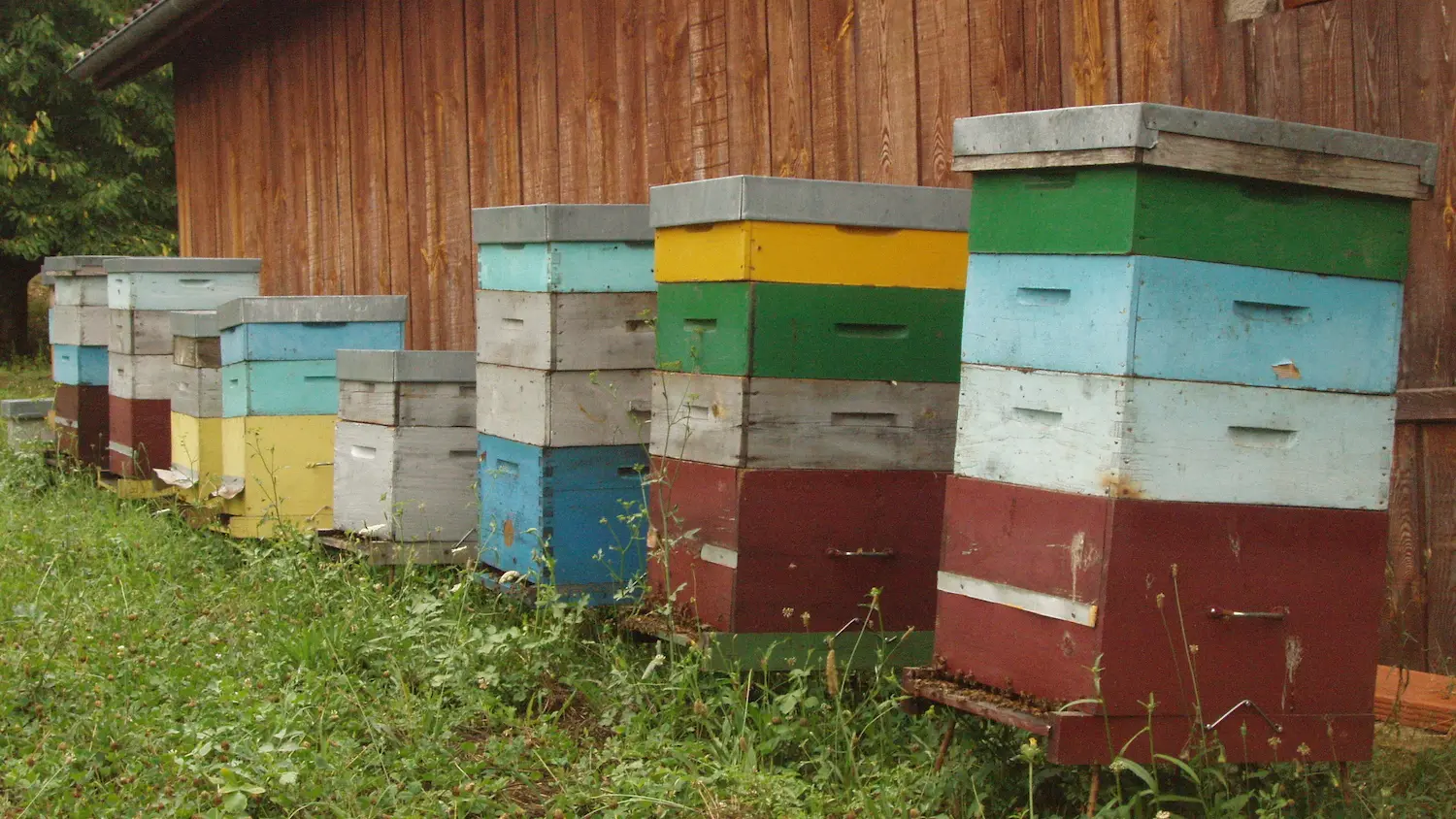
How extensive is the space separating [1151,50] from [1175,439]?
1622mm

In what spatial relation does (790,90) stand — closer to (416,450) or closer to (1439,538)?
(416,450)

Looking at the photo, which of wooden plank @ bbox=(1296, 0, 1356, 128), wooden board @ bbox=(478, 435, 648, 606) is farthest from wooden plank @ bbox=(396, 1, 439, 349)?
wooden plank @ bbox=(1296, 0, 1356, 128)

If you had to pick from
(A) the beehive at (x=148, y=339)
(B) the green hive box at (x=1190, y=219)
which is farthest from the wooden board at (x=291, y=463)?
(B) the green hive box at (x=1190, y=219)

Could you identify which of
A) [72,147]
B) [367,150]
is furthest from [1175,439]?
[72,147]

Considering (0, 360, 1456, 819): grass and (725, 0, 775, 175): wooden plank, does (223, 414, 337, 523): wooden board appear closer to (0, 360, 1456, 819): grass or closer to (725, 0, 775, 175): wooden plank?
(0, 360, 1456, 819): grass

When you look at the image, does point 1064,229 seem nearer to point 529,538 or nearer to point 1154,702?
point 1154,702

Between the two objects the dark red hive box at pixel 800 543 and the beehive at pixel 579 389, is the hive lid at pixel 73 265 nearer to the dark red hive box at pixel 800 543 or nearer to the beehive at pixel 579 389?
the beehive at pixel 579 389

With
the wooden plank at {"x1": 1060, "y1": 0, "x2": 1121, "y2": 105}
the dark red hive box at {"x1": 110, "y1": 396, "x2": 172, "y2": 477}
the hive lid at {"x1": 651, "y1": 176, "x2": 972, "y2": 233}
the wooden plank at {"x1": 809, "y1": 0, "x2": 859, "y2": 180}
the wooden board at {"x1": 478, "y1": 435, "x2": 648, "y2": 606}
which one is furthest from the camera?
the dark red hive box at {"x1": 110, "y1": 396, "x2": 172, "y2": 477}

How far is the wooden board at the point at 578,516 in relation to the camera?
4539 mm

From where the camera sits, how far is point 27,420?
10258 millimetres

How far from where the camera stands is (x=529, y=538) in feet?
15.3

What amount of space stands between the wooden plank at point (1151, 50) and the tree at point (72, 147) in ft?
51.4

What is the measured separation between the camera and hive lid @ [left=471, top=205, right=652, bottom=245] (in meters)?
4.52

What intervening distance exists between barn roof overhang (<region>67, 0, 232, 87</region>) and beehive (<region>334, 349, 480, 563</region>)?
5603 millimetres
